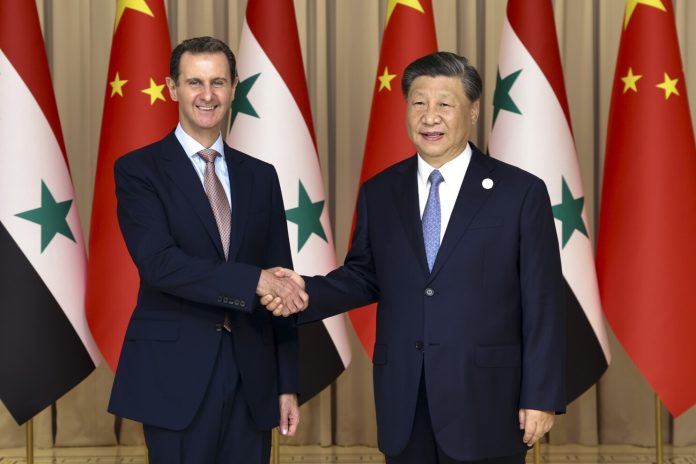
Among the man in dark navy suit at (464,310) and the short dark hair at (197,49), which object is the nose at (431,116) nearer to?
the man in dark navy suit at (464,310)

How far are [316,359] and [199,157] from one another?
1.59m

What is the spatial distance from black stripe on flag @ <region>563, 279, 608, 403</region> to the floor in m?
1.05

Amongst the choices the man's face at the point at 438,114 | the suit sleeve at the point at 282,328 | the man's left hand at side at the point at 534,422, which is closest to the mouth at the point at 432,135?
the man's face at the point at 438,114

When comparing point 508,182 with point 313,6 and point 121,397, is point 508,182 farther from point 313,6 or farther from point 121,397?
point 313,6

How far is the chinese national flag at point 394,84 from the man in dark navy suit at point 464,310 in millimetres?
1479

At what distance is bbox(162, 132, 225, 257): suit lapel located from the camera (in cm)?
209

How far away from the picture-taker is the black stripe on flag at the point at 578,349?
11.3ft

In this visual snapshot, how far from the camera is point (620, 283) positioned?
352cm

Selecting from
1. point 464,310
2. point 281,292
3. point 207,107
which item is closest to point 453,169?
point 464,310

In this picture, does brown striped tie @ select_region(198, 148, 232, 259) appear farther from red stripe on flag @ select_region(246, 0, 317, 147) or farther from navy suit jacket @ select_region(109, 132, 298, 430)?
red stripe on flag @ select_region(246, 0, 317, 147)

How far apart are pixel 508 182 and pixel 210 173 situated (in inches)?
29.5

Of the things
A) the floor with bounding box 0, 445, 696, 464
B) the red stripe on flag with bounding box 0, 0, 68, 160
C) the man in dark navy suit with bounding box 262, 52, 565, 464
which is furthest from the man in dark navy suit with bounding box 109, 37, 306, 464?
the floor with bounding box 0, 445, 696, 464

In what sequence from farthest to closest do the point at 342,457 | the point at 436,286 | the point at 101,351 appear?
the point at 342,457 < the point at 101,351 < the point at 436,286

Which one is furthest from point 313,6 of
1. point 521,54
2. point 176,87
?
point 176,87
